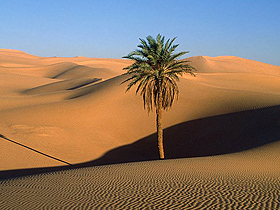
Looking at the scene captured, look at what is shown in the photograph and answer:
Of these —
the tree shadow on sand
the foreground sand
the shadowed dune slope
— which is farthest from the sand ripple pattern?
the shadowed dune slope

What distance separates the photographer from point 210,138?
25766 millimetres

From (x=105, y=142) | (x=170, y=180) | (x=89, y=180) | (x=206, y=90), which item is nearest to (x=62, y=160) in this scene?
(x=105, y=142)

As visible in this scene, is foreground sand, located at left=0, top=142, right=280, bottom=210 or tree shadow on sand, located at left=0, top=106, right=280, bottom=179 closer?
foreground sand, located at left=0, top=142, right=280, bottom=210

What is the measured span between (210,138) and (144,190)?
15.8 metres

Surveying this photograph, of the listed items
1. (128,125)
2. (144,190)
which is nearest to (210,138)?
(128,125)

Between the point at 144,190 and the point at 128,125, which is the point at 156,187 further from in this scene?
the point at 128,125

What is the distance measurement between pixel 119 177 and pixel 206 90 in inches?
1157

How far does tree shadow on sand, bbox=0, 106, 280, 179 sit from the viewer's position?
22953 mm

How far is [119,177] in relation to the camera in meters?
13.3

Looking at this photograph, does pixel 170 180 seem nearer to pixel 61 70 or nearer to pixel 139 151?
pixel 139 151

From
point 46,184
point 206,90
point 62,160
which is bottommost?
point 62,160

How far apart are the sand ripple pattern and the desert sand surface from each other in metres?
0.03

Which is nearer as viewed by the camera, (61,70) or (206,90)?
(206,90)

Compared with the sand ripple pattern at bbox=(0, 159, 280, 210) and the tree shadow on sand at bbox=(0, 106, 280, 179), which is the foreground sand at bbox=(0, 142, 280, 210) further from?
the tree shadow on sand at bbox=(0, 106, 280, 179)
